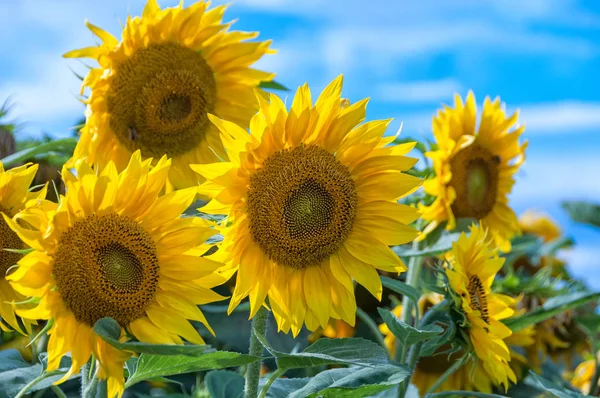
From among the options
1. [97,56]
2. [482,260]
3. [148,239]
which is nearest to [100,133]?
[97,56]

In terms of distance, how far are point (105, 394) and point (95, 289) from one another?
8.4 inches

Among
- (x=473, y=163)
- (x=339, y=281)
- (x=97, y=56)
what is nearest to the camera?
(x=339, y=281)

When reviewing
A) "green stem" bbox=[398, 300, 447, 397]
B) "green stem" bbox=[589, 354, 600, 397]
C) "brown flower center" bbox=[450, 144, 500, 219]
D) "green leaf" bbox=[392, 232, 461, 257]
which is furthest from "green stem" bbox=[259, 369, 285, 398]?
"green stem" bbox=[589, 354, 600, 397]

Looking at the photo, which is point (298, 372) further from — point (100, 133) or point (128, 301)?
point (128, 301)

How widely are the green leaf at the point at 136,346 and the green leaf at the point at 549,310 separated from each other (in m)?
0.93

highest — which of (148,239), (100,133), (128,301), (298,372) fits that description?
(100,133)

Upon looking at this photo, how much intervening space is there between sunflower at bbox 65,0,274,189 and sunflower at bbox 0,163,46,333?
18.3 inches

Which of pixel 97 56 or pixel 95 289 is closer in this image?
pixel 95 289

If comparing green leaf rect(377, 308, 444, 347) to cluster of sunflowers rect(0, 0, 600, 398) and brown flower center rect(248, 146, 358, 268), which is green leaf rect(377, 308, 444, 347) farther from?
brown flower center rect(248, 146, 358, 268)

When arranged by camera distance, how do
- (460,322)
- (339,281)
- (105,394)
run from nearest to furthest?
(105,394)
(339,281)
(460,322)

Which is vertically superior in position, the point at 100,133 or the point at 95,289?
the point at 100,133

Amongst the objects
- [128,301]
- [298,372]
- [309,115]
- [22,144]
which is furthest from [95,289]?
[22,144]

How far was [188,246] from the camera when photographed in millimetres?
1380

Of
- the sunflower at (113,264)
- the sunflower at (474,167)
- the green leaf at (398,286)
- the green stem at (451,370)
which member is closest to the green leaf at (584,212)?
the sunflower at (474,167)
